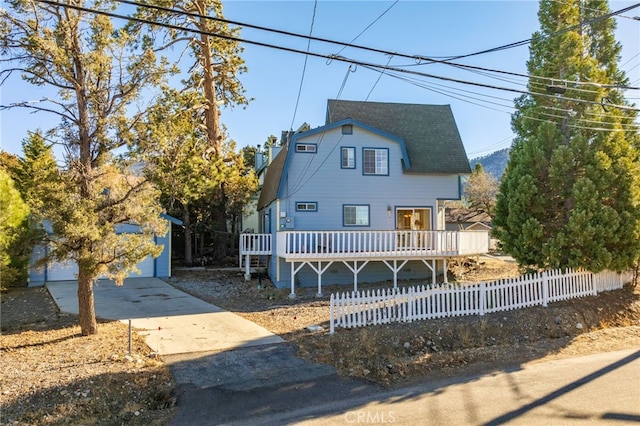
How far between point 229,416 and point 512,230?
34.5 feet

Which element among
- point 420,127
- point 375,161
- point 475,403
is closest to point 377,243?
point 375,161

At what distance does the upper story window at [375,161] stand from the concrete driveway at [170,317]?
855 cm

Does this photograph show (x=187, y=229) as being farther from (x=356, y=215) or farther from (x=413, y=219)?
(x=413, y=219)

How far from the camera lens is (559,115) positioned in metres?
12.5

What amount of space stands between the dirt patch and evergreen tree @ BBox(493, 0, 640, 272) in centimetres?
163

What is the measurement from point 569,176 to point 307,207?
9.19m

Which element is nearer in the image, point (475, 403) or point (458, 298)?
point (475, 403)

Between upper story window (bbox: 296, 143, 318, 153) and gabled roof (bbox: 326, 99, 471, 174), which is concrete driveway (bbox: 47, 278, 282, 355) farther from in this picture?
gabled roof (bbox: 326, 99, 471, 174)

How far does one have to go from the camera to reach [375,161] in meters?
16.7

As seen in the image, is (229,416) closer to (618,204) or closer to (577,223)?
(577,223)

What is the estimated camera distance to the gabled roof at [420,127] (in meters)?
17.0

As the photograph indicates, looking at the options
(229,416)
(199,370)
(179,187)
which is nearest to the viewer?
(229,416)

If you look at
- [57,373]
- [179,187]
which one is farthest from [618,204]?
[179,187]

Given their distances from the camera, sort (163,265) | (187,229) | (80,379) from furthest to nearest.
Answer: (187,229), (163,265), (80,379)
